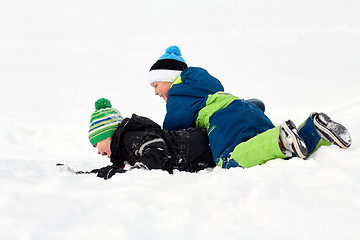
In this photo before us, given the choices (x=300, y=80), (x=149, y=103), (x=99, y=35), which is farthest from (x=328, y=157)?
(x=99, y=35)

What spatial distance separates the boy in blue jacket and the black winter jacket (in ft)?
0.48

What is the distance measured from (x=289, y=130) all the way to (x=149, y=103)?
4555mm

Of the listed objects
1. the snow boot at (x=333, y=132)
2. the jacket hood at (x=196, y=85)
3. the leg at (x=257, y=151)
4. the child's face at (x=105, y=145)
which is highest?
the jacket hood at (x=196, y=85)

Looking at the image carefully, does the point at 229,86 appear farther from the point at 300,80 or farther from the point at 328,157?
the point at 328,157

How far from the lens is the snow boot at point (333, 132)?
2020 mm

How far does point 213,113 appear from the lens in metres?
2.63

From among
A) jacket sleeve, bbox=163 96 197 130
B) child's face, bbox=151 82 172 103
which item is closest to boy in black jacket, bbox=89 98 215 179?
jacket sleeve, bbox=163 96 197 130

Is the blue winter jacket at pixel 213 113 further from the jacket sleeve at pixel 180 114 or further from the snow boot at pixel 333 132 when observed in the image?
the snow boot at pixel 333 132

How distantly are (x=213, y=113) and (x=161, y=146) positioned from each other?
1.43 ft

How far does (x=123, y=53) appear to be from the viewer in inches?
408

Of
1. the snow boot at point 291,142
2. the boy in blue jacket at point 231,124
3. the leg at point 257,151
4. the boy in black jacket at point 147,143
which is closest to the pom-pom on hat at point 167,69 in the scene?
the boy in blue jacket at point 231,124

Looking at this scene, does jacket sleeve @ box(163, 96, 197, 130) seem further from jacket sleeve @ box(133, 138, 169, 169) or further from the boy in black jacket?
jacket sleeve @ box(133, 138, 169, 169)

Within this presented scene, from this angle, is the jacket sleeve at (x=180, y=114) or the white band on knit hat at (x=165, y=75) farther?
the white band on knit hat at (x=165, y=75)

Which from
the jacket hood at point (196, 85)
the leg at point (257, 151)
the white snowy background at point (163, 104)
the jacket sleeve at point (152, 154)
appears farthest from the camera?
the jacket hood at point (196, 85)
